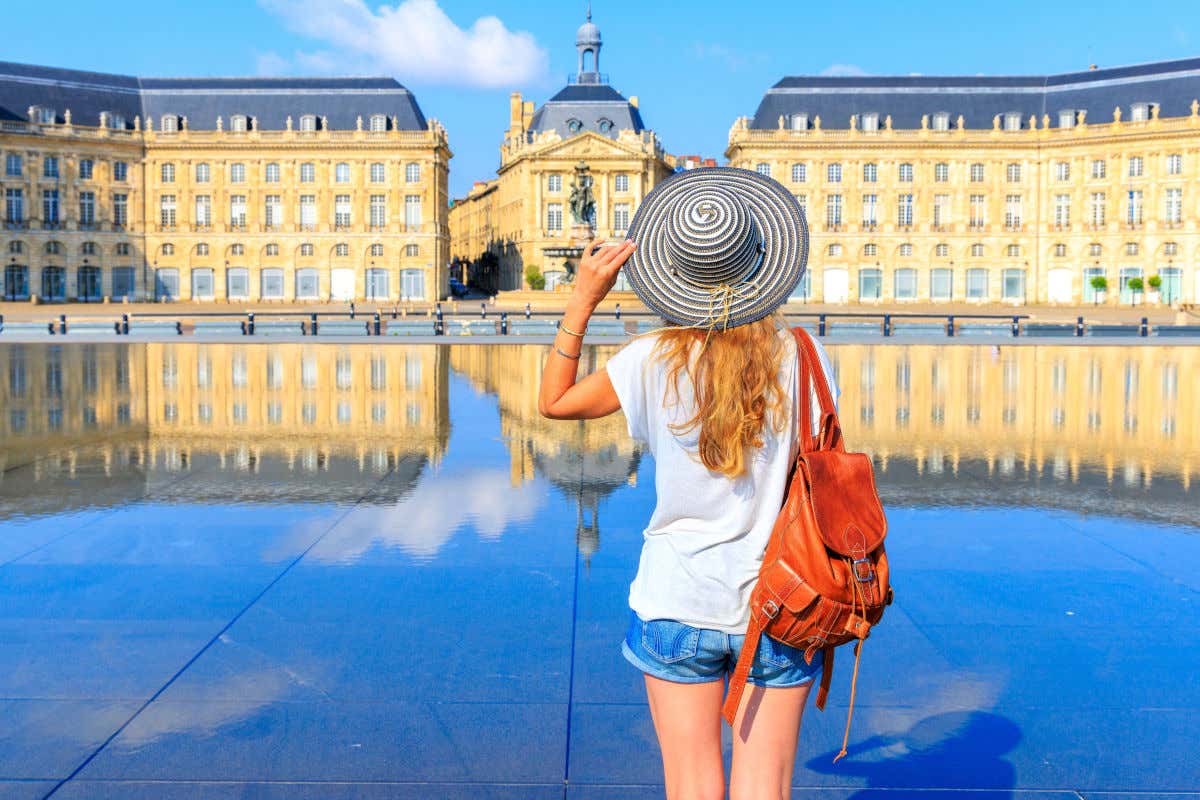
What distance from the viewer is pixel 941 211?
299 feet

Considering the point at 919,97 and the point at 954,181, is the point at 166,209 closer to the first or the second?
the point at 919,97

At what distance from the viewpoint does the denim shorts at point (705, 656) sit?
308 centimetres

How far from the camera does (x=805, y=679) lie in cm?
312

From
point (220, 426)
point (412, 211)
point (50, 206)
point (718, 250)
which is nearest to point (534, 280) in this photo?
point (412, 211)

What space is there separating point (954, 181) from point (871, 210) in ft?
19.7

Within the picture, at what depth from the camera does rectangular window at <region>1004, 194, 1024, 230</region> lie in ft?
296

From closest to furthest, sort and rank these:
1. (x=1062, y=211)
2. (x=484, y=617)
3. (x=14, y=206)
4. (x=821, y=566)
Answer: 1. (x=821, y=566)
2. (x=484, y=617)
3. (x=14, y=206)
4. (x=1062, y=211)

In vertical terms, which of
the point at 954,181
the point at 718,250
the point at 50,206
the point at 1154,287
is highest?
the point at 954,181

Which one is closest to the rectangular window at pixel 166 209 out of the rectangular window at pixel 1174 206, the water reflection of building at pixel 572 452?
the rectangular window at pixel 1174 206

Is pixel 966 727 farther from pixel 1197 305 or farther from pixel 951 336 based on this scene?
pixel 1197 305

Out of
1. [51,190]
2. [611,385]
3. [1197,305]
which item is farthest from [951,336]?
[51,190]

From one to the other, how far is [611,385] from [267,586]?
168 inches

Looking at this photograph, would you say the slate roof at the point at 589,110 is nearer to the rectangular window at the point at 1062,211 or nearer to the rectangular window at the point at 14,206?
the rectangular window at the point at 1062,211

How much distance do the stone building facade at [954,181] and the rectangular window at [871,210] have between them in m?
0.09
